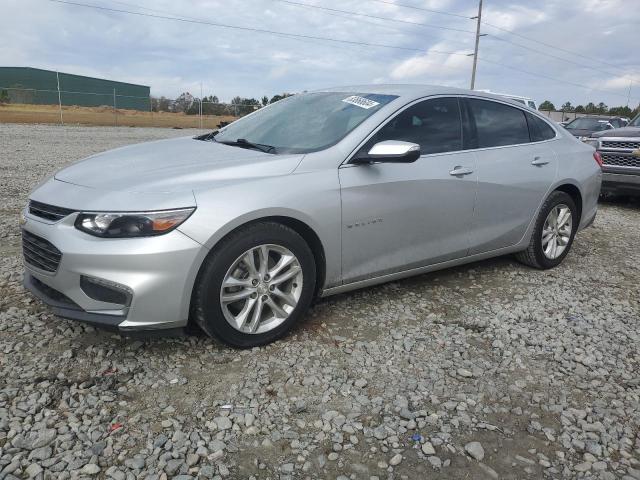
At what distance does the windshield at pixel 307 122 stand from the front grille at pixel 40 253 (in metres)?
1.45

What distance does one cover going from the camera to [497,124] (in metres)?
4.38

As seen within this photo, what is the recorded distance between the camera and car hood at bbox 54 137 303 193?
9.41ft

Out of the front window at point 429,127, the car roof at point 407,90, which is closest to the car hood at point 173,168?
the front window at point 429,127

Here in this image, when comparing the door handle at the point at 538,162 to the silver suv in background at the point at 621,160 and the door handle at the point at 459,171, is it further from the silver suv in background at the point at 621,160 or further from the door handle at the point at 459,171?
the silver suv in background at the point at 621,160

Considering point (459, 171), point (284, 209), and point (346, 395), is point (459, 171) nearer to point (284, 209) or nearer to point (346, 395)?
point (284, 209)

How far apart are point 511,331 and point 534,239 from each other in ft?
4.79

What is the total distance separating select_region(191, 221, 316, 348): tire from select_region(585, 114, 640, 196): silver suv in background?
667cm

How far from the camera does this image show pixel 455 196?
153 inches

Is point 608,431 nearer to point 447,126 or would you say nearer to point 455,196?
point 455,196

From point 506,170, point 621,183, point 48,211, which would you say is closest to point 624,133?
point 621,183

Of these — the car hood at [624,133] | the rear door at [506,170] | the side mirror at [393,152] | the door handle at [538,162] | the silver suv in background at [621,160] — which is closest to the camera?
the side mirror at [393,152]

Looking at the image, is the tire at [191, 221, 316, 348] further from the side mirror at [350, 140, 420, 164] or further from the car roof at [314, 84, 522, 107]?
the car roof at [314, 84, 522, 107]

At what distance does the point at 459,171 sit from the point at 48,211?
110 inches

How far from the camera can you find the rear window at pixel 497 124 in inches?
166
